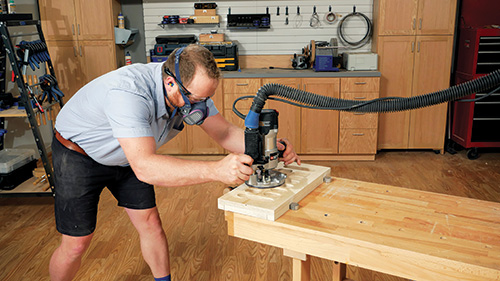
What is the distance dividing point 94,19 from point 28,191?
198 cm

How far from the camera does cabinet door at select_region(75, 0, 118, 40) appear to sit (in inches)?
180

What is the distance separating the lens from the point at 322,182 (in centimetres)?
180

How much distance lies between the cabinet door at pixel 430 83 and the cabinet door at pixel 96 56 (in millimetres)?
3058

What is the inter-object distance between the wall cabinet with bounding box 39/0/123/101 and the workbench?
11.8ft

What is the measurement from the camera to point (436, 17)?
444cm

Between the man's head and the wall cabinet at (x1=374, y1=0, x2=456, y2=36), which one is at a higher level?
the wall cabinet at (x1=374, y1=0, x2=456, y2=36)

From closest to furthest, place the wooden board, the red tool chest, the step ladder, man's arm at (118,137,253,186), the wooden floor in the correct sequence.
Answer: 1. the wooden board
2. man's arm at (118,137,253,186)
3. the wooden floor
4. the step ladder
5. the red tool chest

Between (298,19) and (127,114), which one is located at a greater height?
(298,19)

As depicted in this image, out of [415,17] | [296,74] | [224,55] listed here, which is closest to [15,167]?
[224,55]

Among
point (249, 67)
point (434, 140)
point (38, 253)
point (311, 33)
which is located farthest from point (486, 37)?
point (38, 253)

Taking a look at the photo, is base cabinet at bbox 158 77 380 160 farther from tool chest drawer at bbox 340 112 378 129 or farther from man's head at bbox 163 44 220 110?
man's head at bbox 163 44 220 110

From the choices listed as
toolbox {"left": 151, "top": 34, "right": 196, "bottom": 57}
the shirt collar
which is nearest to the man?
the shirt collar

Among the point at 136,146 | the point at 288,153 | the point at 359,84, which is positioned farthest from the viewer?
the point at 359,84

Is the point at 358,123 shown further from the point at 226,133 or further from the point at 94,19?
the point at 94,19
